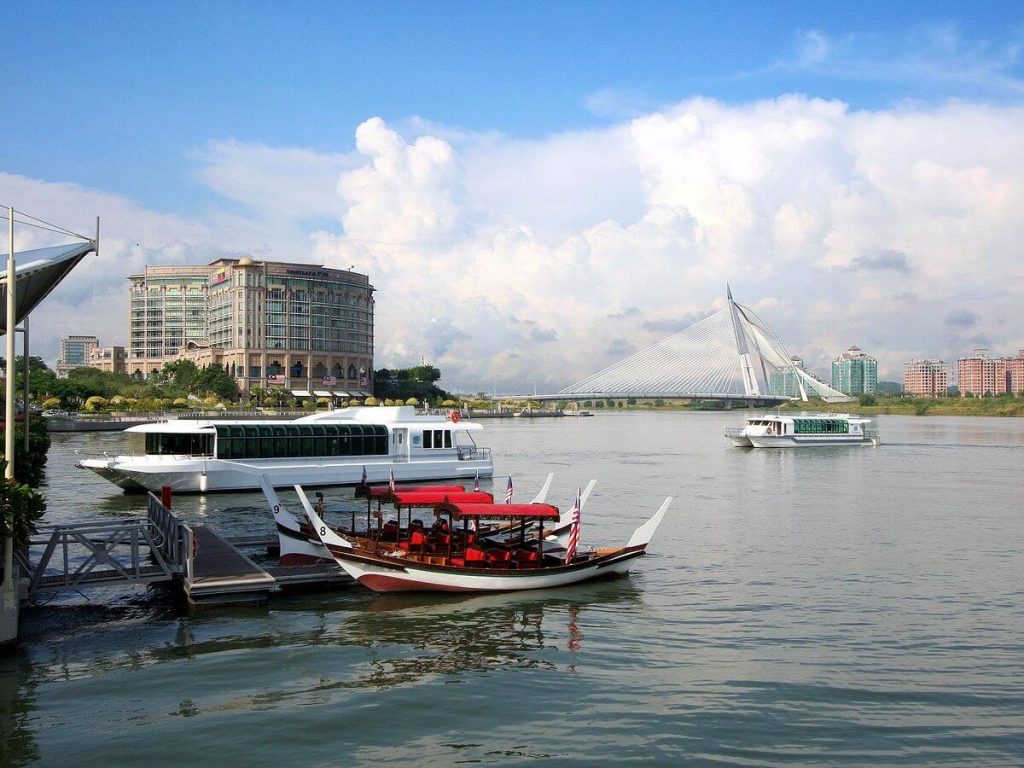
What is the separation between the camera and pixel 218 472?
3331 cm

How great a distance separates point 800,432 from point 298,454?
4511cm

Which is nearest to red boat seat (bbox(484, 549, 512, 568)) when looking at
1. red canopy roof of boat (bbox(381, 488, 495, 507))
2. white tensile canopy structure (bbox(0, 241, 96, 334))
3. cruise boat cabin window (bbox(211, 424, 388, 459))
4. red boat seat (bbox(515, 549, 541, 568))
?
red boat seat (bbox(515, 549, 541, 568))

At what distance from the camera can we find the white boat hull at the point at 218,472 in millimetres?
32844

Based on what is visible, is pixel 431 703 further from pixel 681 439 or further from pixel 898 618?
pixel 681 439

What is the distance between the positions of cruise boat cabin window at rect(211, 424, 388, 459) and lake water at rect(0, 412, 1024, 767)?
16.4 metres

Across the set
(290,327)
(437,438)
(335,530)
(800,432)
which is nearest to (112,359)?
(290,327)

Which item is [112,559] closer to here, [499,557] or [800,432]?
[499,557]

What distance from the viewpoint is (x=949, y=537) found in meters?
26.3

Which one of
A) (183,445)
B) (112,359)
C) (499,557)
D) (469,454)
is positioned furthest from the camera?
(112,359)

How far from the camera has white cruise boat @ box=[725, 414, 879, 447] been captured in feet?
219

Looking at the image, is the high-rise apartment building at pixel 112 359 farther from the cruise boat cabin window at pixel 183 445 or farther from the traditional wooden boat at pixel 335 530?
the traditional wooden boat at pixel 335 530

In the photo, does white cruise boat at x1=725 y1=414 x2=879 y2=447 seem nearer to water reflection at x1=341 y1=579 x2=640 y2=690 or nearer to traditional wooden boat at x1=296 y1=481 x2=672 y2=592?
traditional wooden boat at x1=296 y1=481 x2=672 y2=592

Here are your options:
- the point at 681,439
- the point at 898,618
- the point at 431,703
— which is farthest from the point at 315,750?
the point at 681,439

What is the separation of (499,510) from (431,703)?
6389 millimetres
